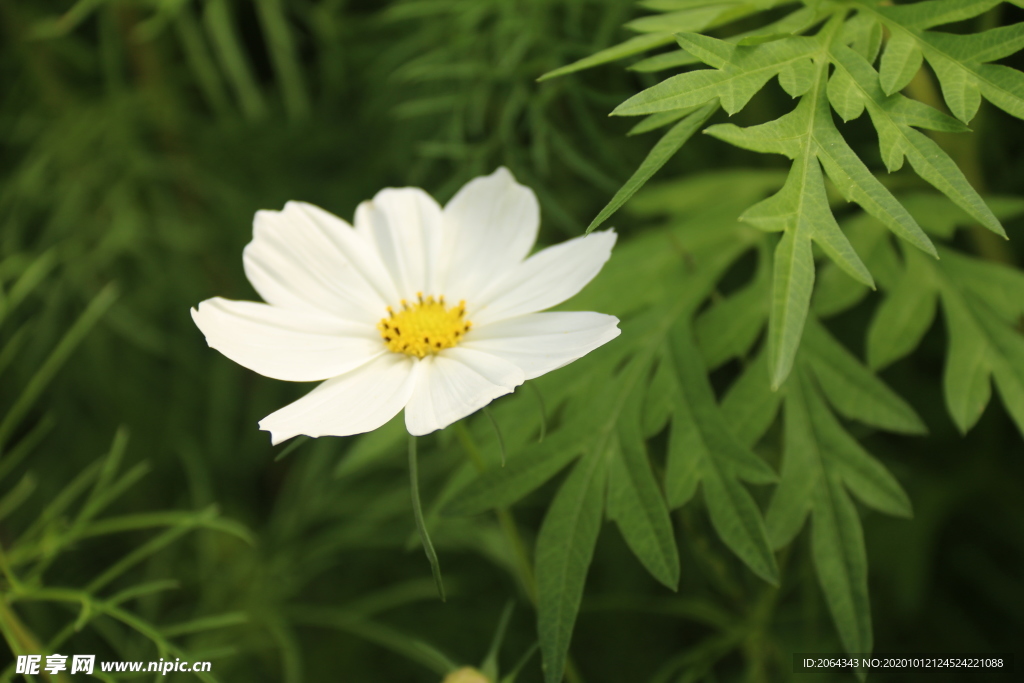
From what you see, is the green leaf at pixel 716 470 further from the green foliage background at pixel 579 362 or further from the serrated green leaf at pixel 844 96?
the serrated green leaf at pixel 844 96

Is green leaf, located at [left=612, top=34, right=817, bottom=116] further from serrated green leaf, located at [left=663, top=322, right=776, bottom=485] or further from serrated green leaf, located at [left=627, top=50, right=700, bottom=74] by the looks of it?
serrated green leaf, located at [left=663, top=322, right=776, bottom=485]

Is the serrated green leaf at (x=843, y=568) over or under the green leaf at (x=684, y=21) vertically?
under

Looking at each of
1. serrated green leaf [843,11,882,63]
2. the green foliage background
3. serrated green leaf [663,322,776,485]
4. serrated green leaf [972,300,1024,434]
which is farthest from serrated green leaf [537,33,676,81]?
serrated green leaf [972,300,1024,434]

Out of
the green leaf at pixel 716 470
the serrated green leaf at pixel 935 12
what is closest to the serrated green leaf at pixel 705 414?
the green leaf at pixel 716 470

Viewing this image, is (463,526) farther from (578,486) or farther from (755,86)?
(755,86)

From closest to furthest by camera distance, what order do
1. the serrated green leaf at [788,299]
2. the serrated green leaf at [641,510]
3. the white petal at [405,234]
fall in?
the serrated green leaf at [788,299]
the serrated green leaf at [641,510]
the white petal at [405,234]
